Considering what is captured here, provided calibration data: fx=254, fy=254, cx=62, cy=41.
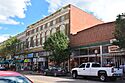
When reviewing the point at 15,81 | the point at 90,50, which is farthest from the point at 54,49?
the point at 15,81

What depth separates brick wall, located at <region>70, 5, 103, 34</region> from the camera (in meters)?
43.4

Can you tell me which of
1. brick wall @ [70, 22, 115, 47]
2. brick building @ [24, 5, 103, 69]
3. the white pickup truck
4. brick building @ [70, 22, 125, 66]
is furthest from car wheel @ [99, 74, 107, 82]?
brick building @ [24, 5, 103, 69]

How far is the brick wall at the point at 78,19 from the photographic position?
142 feet

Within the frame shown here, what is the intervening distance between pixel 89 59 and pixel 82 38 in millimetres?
3862

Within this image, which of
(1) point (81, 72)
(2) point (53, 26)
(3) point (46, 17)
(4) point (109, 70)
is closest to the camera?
(4) point (109, 70)

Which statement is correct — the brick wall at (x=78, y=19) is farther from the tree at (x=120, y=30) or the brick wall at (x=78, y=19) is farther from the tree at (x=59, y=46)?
the tree at (x=120, y=30)

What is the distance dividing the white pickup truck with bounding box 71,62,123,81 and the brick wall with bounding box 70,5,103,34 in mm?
15384

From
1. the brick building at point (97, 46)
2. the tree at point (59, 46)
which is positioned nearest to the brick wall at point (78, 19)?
the brick building at point (97, 46)

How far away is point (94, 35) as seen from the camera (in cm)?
3650

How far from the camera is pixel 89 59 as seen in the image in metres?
37.2

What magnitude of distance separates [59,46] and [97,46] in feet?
20.9

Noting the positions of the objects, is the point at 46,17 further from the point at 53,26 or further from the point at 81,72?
the point at 81,72

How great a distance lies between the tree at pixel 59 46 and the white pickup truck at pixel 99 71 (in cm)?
996

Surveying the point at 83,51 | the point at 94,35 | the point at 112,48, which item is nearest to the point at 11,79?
the point at 112,48
